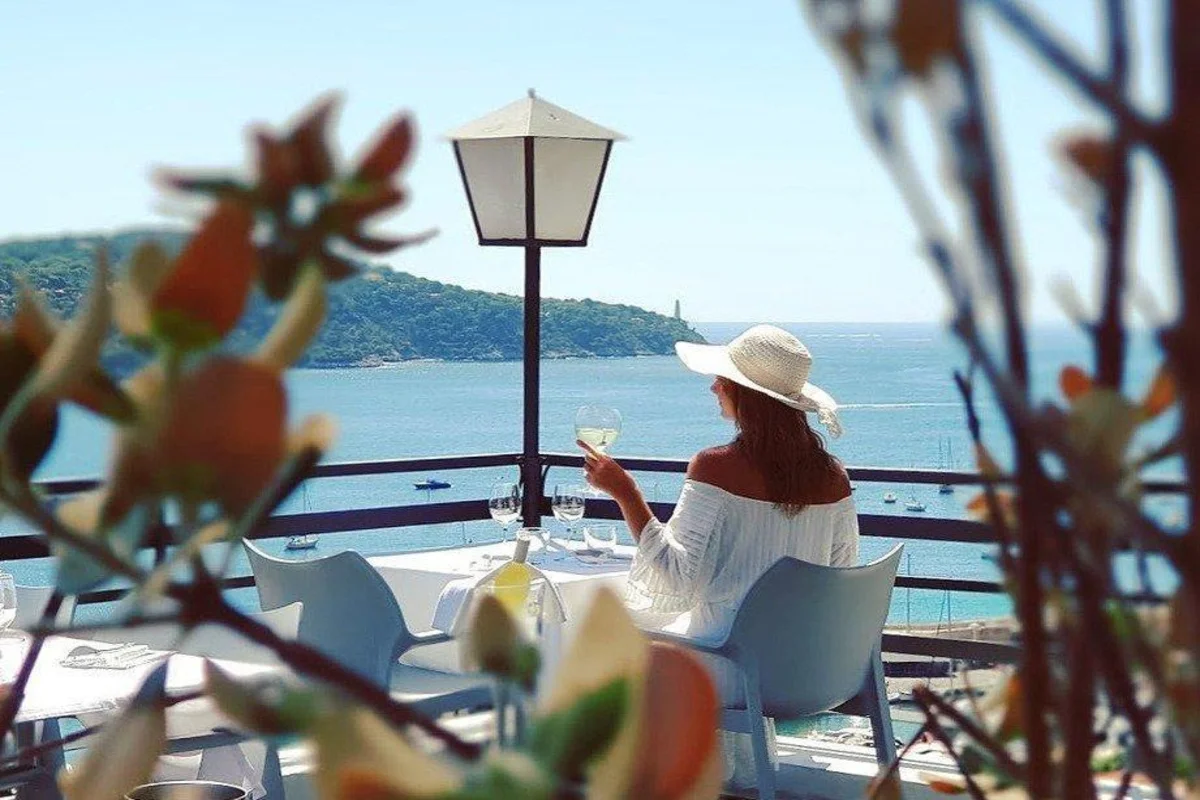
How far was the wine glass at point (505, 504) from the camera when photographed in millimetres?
5188

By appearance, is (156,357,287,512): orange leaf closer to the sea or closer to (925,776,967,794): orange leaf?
(925,776,967,794): orange leaf

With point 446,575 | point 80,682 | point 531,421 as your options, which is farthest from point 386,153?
point 531,421

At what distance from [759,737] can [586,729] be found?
3.98 metres

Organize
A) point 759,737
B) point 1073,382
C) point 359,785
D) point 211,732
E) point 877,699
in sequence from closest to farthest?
point 359,785, point 1073,382, point 211,732, point 759,737, point 877,699

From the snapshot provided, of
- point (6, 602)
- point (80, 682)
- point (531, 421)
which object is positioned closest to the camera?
point (80, 682)

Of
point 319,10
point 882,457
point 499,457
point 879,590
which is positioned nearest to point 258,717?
point 879,590

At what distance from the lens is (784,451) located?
Result: 14.2ft

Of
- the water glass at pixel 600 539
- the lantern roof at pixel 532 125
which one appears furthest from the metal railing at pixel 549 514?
the lantern roof at pixel 532 125

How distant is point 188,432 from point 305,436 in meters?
0.03

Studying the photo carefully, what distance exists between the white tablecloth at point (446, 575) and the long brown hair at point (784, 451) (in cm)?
57

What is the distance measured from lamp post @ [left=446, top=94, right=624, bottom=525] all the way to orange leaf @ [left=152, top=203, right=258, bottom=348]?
5067 millimetres

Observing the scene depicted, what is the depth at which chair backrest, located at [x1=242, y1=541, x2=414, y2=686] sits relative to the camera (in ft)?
A: 13.4

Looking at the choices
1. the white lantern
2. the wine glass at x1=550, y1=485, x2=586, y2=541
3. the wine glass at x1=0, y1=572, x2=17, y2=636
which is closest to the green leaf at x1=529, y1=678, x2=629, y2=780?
the wine glass at x1=0, y1=572, x2=17, y2=636

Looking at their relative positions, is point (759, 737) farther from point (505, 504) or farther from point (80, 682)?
point (80, 682)
